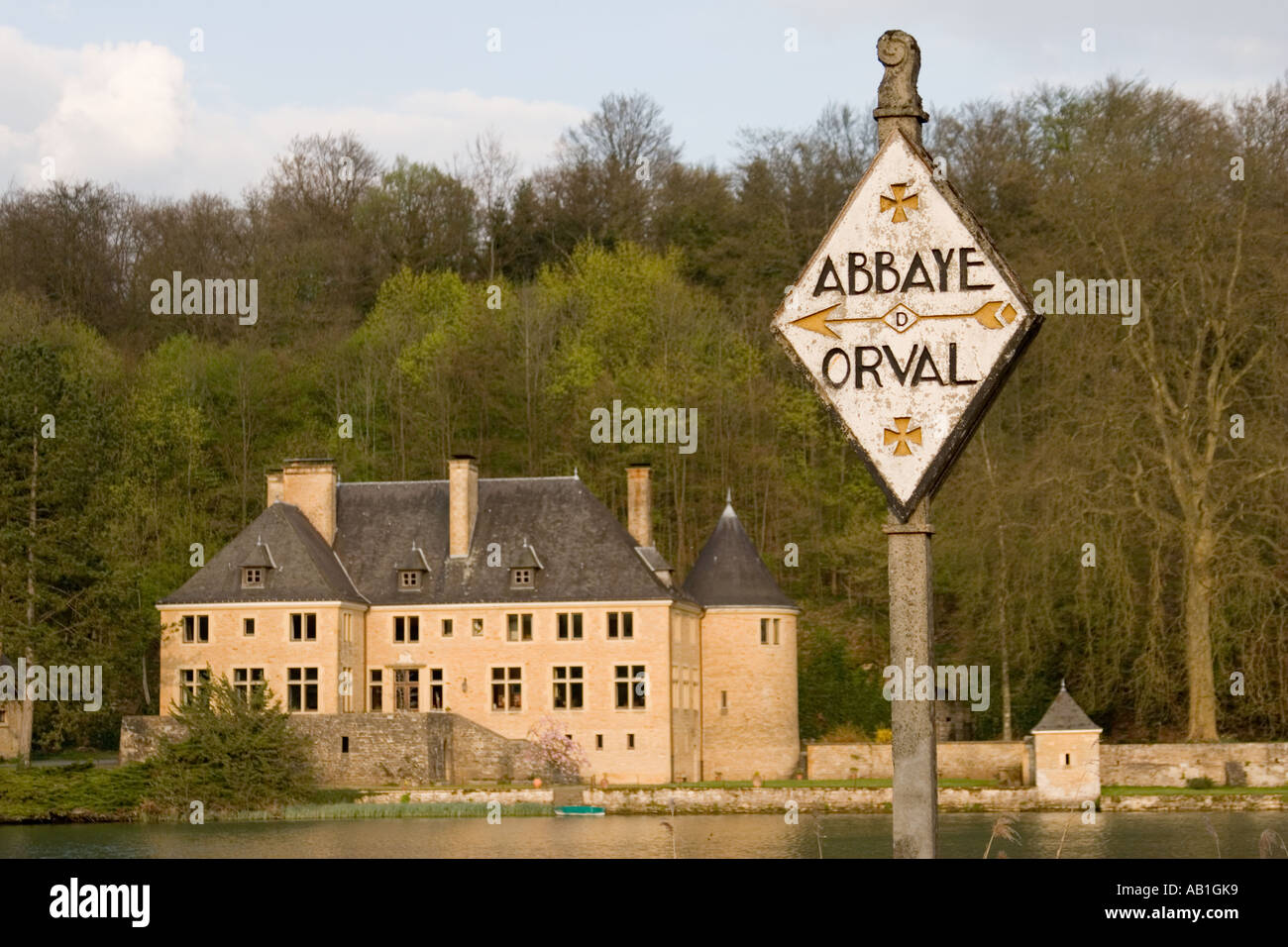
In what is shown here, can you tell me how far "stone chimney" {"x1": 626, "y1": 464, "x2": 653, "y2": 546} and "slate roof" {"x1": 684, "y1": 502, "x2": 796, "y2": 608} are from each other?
1.71 m

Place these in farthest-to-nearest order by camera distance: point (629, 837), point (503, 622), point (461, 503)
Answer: point (461, 503) < point (503, 622) < point (629, 837)

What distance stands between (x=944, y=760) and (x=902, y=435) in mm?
35746

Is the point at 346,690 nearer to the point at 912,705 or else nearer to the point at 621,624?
the point at 621,624

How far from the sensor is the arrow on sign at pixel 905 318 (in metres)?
5.75

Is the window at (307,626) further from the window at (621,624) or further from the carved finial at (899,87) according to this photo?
the carved finial at (899,87)

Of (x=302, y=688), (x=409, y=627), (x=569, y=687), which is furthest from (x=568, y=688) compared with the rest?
(x=302, y=688)

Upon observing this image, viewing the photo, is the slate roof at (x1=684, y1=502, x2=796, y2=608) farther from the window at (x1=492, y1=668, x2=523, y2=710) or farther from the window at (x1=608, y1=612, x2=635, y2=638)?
the window at (x1=492, y1=668, x2=523, y2=710)

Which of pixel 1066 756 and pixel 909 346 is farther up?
pixel 909 346

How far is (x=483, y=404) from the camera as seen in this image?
56.4m

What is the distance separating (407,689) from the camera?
1779 inches

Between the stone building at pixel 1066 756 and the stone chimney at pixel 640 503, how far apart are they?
11684 mm

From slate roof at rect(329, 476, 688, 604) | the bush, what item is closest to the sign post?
the bush

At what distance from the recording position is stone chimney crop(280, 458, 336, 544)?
1811 inches

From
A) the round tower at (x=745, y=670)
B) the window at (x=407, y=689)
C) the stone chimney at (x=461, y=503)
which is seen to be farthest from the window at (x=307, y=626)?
the round tower at (x=745, y=670)
